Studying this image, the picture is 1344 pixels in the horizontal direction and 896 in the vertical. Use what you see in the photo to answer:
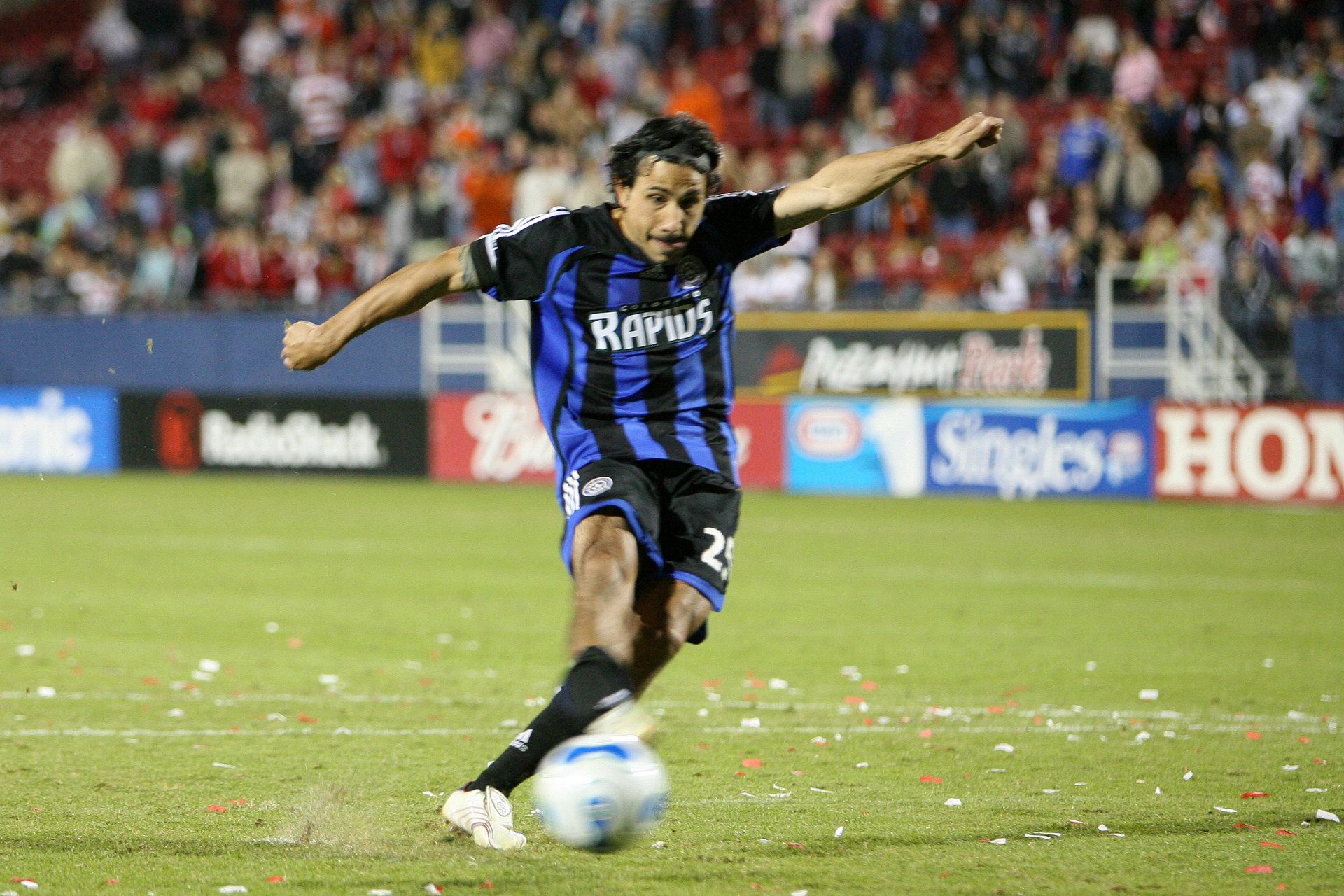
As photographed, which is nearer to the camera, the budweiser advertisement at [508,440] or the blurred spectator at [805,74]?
the budweiser advertisement at [508,440]

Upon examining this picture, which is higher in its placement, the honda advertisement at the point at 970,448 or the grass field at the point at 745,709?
the honda advertisement at the point at 970,448

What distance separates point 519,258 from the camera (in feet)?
15.6

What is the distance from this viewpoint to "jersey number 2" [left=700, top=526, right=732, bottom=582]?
15.6ft

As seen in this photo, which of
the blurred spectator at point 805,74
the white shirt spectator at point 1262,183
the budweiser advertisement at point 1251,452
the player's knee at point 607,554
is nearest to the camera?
the player's knee at point 607,554

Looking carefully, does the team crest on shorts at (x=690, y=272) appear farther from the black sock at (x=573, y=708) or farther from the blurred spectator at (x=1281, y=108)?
the blurred spectator at (x=1281, y=108)

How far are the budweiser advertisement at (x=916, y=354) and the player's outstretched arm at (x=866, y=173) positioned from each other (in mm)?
13250

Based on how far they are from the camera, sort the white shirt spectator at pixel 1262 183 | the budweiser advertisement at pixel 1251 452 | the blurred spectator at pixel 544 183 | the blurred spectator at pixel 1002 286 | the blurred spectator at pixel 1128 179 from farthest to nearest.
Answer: the blurred spectator at pixel 544 183 → the blurred spectator at pixel 1128 179 → the blurred spectator at pixel 1002 286 → the white shirt spectator at pixel 1262 183 → the budweiser advertisement at pixel 1251 452

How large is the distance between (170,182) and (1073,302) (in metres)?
13.0

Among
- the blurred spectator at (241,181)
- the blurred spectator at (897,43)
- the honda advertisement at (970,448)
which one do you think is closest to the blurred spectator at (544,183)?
the blurred spectator at (897,43)

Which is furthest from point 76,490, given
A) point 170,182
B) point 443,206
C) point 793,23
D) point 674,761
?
point 674,761

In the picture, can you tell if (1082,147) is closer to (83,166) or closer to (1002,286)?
(1002,286)

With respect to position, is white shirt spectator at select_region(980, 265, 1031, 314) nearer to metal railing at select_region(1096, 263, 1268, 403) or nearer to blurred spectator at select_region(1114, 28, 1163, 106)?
metal railing at select_region(1096, 263, 1268, 403)

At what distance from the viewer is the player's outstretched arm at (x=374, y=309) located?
455cm

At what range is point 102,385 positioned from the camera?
2231 cm
